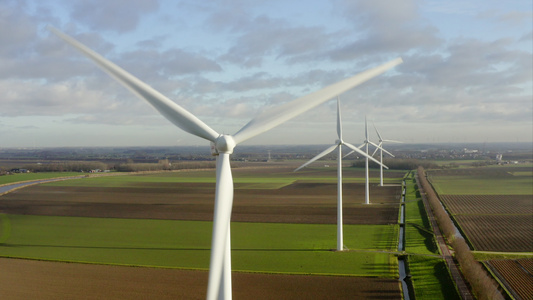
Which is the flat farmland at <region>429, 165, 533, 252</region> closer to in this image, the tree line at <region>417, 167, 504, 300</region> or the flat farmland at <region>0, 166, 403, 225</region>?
the tree line at <region>417, 167, 504, 300</region>

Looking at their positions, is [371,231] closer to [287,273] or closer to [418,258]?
[418,258]

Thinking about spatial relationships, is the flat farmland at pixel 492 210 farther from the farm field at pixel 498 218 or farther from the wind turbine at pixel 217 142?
the wind turbine at pixel 217 142

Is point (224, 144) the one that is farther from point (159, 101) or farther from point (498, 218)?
point (498, 218)

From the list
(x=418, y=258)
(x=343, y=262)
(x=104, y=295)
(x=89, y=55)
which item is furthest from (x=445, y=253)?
(x=89, y=55)

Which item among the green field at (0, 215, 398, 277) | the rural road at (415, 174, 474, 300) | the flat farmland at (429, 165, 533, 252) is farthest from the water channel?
the flat farmland at (429, 165, 533, 252)

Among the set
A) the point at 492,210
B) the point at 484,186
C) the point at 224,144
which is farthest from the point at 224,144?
the point at 484,186

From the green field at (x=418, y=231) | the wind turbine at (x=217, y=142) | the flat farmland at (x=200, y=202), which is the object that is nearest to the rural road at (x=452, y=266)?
the green field at (x=418, y=231)
